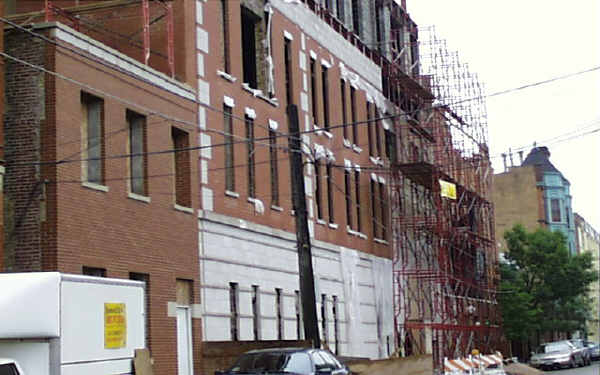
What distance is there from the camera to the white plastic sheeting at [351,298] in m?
39.4

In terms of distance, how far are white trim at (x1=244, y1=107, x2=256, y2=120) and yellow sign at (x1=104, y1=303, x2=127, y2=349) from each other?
1614 centimetres

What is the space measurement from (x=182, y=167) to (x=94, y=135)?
13.1 feet

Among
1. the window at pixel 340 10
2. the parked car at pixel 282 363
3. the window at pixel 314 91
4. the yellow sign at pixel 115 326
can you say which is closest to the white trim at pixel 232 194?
the window at pixel 314 91

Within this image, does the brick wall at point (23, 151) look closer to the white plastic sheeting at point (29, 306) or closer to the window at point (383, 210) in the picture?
the white plastic sheeting at point (29, 306)

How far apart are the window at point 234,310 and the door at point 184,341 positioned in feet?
8.31

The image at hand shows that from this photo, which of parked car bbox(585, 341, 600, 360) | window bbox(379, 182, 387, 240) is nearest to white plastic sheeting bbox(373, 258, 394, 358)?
window bbox(379, 182, 387, 240)

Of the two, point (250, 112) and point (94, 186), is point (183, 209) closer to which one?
point (94, 186)

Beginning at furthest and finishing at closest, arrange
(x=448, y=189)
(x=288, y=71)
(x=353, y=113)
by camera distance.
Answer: (x=448, y=189)
(x=353, y=113)
(x=288, y=71)

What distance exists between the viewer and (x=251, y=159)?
32438 mm

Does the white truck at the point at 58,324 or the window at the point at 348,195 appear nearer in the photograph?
the white truck at the point at 58,324

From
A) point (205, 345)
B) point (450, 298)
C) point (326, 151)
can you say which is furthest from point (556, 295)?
point (205, 345)

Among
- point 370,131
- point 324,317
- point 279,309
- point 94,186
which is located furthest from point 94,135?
point 370,131

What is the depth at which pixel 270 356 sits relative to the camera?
21188mm

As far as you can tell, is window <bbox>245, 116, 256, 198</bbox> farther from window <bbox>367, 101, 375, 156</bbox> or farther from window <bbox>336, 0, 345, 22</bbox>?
window <bbox>367, 101, 375, 156</bbox>
